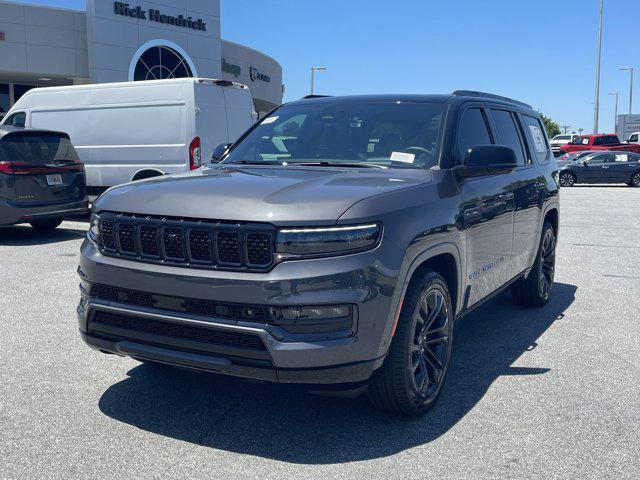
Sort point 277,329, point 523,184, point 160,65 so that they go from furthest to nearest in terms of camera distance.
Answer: point 160,65, point 523,184, point 277,329

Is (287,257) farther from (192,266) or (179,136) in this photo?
(179,136)

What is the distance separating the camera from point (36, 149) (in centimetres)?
1049

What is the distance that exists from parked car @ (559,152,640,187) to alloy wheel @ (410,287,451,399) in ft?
93.1

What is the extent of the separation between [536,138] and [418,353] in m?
3.53

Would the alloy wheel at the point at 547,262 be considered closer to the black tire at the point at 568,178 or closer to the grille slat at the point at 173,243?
the grille slat at the point at 173,243

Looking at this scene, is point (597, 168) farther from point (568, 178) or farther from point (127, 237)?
point (127, 237)

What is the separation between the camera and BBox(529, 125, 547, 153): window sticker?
21.2 ft

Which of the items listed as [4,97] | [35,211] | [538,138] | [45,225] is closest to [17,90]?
Result: [4,97]

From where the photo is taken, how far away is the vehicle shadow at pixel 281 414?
350 centimetres

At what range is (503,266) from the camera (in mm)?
5184

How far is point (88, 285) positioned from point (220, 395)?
3.45 ft

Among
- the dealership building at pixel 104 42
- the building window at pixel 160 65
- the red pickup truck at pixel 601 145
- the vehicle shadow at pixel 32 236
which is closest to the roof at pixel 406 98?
the vehicle shadow at pixel 32 236

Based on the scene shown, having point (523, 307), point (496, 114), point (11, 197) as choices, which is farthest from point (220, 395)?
point (11, 197)

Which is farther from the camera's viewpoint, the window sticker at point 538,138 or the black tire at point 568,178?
the black tire at point 568,178
